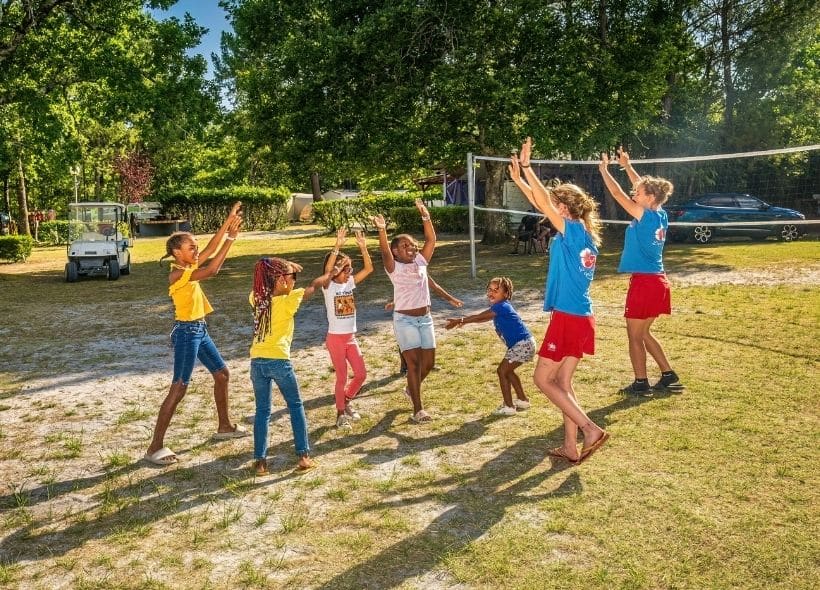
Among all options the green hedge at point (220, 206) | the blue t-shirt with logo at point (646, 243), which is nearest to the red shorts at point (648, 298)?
the blue t-shirt with logo at point (646, 243)

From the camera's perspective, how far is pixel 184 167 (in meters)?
61.6

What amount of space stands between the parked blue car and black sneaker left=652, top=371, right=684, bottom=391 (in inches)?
707

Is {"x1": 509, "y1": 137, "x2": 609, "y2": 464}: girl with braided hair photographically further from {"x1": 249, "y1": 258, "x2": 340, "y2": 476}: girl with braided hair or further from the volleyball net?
the volleyball net

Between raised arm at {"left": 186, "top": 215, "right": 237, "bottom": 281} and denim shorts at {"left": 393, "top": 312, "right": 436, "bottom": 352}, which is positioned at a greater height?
raised arm at {"left": 186, "top": 215, "right": 237, "bottom": 281}

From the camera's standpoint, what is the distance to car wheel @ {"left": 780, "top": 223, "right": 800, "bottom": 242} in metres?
23.9

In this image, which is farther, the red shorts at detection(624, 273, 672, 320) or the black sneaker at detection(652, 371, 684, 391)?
the black sneaker at detection(652, 371, 684, 391)

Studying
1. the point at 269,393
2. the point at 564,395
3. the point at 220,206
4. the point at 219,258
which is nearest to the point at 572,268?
the point at 564,395

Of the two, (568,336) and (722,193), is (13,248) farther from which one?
(568,336)

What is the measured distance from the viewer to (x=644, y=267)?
7484 millimetres

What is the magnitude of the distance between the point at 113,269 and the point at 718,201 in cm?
1936

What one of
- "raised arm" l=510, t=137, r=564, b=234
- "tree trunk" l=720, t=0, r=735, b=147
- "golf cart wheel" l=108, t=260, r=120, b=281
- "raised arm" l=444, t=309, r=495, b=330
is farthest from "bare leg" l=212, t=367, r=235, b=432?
"tree trunk" l=720, t=0, r=735, b=147

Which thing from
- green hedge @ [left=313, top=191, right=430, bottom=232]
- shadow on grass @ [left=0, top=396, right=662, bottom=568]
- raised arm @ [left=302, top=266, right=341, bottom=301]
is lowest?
shadow on grass @ [left=0, top=396, right=662, bottom=568]

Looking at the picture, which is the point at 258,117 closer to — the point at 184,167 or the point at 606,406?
the point at 606,406

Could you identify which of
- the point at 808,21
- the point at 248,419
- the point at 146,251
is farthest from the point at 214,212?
the point at 248,419
